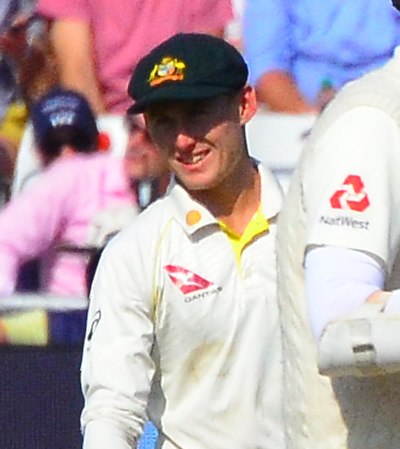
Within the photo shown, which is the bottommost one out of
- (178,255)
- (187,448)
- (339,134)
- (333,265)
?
(187,448)

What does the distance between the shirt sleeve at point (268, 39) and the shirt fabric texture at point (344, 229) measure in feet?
9.31

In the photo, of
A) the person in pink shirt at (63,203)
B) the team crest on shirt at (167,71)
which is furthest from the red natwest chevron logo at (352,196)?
the person in pink shirt at (63,203)

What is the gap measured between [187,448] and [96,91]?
2109 millimetres

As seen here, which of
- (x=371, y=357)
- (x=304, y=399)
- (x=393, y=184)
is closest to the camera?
(x=371, y=357)

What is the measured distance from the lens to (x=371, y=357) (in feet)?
5.67

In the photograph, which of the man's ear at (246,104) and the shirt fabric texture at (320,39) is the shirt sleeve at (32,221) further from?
the man's ear at (246,104)

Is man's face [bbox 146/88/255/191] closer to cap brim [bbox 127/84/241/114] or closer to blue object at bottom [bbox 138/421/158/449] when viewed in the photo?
cap brim [bbox 127/84/241/114]

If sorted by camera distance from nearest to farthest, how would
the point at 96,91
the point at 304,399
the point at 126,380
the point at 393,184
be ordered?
the point at 393,184 < the point at 304,399 < the point at 126,380 < the point at 96,91

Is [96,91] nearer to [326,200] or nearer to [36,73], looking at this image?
[36,73]

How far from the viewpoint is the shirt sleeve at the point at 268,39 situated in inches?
191

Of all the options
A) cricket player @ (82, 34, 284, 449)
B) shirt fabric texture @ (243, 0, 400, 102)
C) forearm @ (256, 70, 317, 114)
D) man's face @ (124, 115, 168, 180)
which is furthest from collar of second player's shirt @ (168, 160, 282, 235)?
shirt fabric texture @ (243, 0, 400, 102)

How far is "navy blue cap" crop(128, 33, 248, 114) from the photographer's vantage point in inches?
121

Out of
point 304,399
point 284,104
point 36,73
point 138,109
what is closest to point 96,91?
point 36,73

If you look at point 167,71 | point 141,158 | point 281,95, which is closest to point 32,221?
point 141,158
